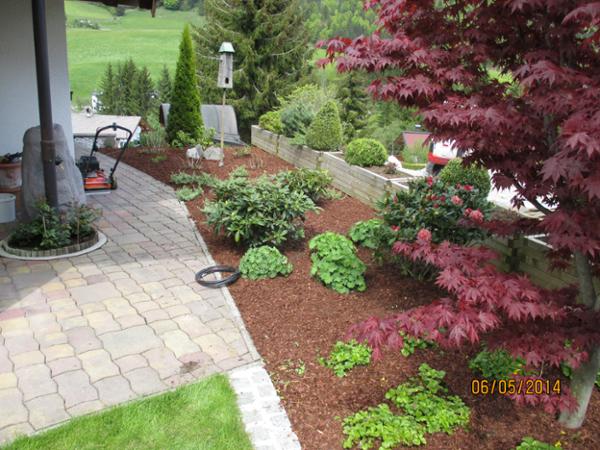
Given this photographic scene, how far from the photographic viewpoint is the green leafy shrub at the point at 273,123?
1134 centimetres

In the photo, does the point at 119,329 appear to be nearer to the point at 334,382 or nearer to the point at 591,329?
the point at 334,382

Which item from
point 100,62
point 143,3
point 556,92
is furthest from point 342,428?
point 100,62

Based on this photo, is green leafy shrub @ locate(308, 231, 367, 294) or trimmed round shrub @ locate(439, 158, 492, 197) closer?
green leafy shrub @ locate(308, 231, 367, 294)

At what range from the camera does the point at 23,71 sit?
731cm

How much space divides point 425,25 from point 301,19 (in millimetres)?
22972

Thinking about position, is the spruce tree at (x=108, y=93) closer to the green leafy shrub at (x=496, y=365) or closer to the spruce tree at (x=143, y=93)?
the spruce tree at (x=143, y=93)

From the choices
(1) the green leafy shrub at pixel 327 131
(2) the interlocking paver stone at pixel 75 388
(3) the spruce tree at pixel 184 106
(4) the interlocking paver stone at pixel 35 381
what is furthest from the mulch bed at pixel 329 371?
(3) the spruce tree at pixel 184 106

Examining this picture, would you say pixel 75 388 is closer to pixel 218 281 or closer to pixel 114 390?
pixel 114 390

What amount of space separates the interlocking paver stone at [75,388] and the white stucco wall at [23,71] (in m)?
5.20

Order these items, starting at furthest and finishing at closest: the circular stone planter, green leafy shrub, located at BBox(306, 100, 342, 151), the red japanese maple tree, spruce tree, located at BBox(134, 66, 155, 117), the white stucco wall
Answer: spruce tree, located at BBox(134, 66, 155, 117), green leafy shrub, located at BBox(306, 100, 342, 151), the white stucco wall, the circular stone planter, the red japanese maple tree

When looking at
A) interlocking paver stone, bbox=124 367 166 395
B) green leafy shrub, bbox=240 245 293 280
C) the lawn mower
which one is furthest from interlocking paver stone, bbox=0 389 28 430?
the lawn mower

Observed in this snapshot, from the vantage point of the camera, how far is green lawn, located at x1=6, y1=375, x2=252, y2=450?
9.28 feet
